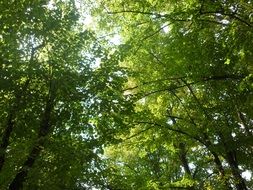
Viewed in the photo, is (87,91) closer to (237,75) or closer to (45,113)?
(45,113)

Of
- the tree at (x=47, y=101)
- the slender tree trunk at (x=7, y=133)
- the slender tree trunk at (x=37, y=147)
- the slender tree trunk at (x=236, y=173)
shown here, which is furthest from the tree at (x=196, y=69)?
the slender tree trunk at (x=7, y=133)

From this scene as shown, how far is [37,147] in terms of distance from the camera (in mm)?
8531

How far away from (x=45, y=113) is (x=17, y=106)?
0.71 meters

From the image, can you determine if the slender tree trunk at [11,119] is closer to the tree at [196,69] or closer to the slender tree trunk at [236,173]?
the tree at [196,69]

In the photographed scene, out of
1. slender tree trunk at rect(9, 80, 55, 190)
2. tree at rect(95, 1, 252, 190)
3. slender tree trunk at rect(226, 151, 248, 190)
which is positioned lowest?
slender tree trunk at rect(9, 80, 55, 190)

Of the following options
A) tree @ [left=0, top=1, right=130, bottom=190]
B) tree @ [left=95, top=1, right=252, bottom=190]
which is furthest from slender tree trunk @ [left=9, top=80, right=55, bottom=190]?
tree @ [left=95, top=1, right=252, bottom=190]

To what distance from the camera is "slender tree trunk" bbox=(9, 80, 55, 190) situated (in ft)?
27.2

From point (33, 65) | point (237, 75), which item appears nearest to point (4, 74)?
point (33, 65)

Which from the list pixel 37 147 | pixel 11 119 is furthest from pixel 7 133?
pixel 37 147

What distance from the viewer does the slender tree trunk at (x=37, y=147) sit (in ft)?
27.2

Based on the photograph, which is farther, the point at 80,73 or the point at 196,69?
the point at 196,69

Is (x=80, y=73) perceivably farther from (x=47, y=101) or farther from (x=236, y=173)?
(x=236, y=173)

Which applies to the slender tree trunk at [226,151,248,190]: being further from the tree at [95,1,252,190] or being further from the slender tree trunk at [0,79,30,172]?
the slender tree trunk at [0,79,30,172]

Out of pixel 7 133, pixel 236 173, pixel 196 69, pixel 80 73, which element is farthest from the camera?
A: pixel 236 173
